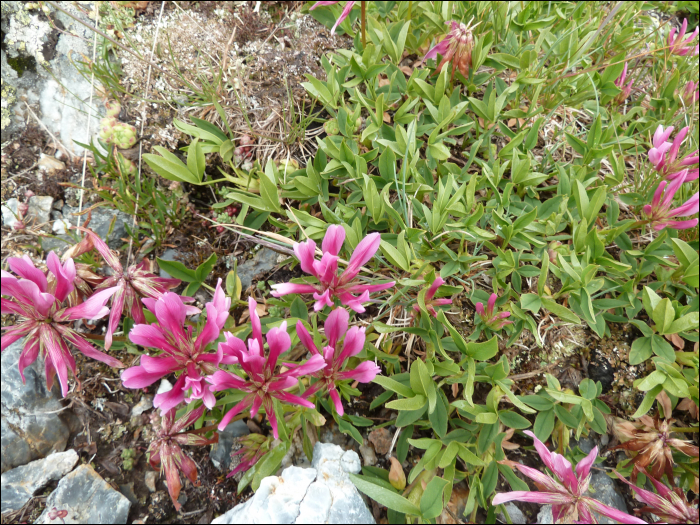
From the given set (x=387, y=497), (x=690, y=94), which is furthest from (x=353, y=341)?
(x=690, y=94)

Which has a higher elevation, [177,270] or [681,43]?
[681,43]

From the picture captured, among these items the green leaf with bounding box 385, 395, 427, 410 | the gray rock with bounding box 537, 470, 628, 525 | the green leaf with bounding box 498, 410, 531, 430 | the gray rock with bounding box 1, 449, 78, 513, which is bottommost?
the gray rock with bounding box 1, 449, 78, 513

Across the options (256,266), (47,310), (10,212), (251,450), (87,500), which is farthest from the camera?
(10,212)

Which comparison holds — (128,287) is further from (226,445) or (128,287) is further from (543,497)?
(543,497)

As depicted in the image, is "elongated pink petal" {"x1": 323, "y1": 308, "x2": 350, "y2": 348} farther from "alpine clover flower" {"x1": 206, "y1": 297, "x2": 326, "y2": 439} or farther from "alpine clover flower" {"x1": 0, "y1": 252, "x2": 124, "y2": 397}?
"alpine clover flower" {"x1": 0, "y1": 252, "x2": 124, "y2": 397}

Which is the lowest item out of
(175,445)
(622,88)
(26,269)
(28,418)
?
(28,418)

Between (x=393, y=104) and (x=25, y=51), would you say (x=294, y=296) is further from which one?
(x=25, y=51)

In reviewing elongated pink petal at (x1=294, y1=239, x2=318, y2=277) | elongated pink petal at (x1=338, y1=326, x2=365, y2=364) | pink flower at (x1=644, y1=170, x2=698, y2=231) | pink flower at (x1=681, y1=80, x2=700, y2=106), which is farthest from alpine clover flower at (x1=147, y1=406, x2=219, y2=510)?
pink flower at (x1=681, y1=80, x2=700, y2=106)
